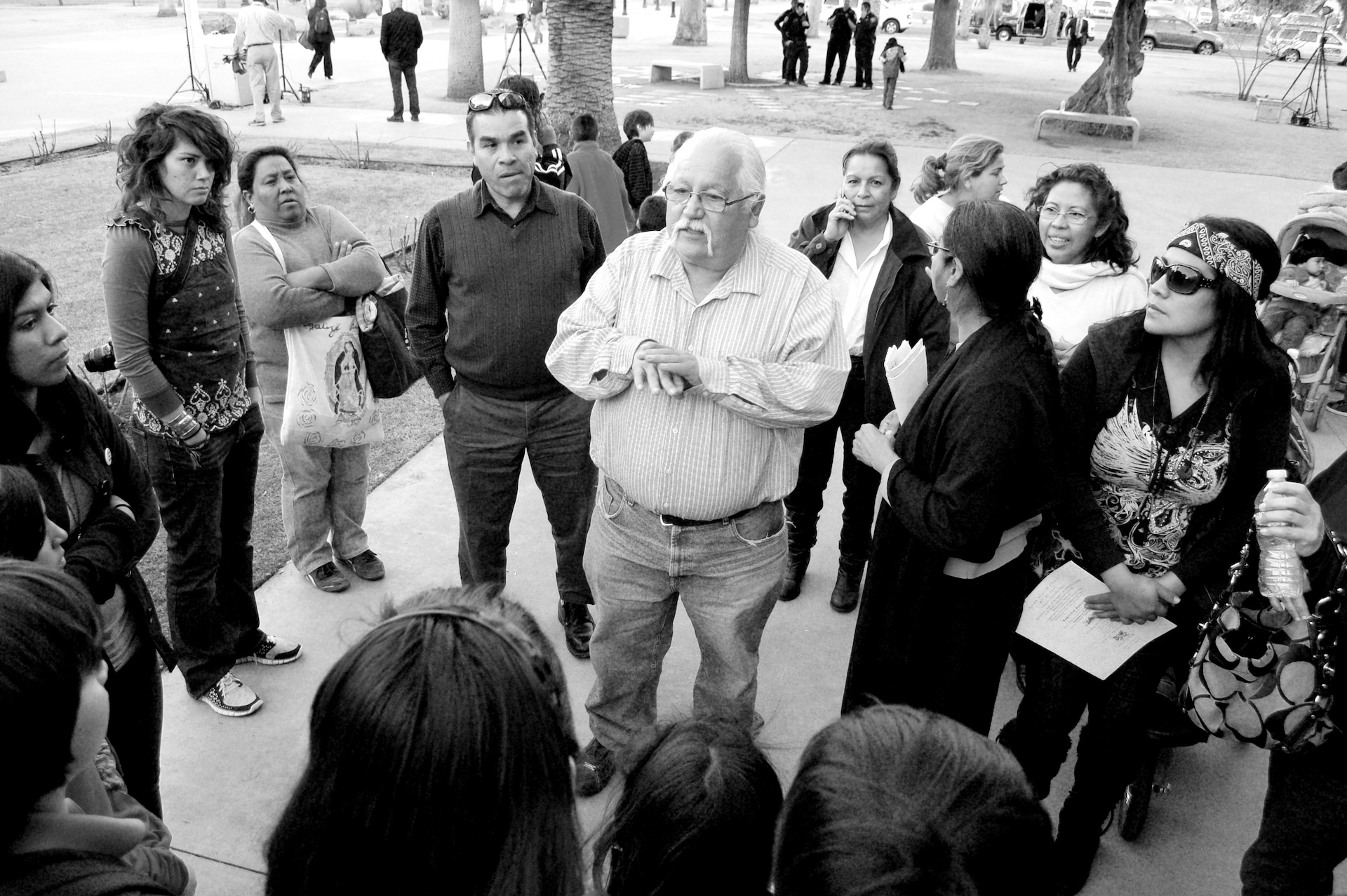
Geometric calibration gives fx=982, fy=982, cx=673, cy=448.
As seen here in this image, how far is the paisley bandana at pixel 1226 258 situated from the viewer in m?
2.47

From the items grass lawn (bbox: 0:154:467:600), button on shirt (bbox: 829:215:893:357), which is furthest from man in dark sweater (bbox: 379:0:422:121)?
button on shirt (bbox: 829:215:893:357)

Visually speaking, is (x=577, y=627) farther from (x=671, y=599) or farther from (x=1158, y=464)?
(x=1158, y=464)

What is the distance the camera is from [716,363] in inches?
104

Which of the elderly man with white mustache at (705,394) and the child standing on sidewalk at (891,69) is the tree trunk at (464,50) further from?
the elderly man with white mustache at (705,394)

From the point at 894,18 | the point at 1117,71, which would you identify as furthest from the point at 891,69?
the point at 894,18

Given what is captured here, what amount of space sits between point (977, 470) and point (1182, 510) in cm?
67

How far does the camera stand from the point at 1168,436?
257 cm

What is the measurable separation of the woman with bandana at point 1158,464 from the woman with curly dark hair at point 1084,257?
95 centimetres

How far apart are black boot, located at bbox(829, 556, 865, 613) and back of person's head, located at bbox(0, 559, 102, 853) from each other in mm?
3263

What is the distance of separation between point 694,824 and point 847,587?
285 centimetres

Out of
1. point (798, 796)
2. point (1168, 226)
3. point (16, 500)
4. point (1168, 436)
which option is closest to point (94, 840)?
point (16, 500)

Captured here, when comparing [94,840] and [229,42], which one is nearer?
[94,840]

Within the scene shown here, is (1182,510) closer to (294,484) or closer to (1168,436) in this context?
(1168,436)

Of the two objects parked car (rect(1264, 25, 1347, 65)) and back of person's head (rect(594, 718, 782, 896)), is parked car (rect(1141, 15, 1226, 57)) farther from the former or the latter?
back of person's head (rect(594, 718, 782, 896))
